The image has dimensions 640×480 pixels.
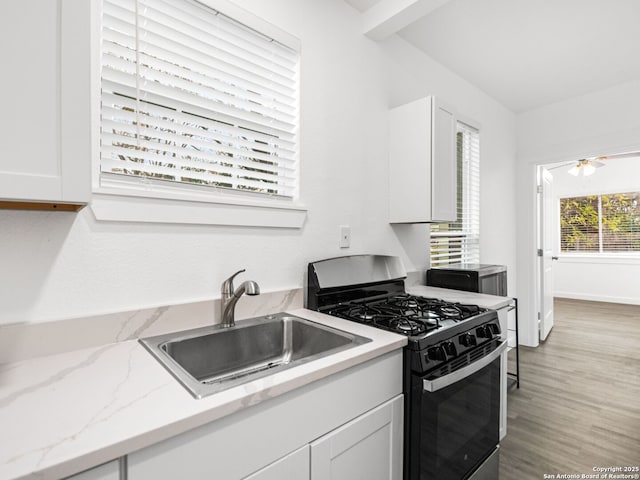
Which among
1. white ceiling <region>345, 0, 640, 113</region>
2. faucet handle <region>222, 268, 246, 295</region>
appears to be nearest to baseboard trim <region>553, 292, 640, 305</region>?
white ceiling <region>345, 0, 640, 113</region>

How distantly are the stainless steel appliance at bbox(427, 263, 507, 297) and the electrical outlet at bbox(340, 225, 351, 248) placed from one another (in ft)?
2.87

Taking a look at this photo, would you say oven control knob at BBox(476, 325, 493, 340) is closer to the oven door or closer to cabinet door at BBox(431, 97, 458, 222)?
the oven door

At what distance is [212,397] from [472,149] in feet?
9.57

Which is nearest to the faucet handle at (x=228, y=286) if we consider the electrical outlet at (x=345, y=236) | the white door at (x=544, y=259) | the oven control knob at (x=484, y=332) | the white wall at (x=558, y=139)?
the electrical outlet at (x=345, y=236)

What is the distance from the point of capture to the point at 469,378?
4.70ft

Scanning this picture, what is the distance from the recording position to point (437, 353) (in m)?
1.31

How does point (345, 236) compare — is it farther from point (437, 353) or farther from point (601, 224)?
point (601, 224)

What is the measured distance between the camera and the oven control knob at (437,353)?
50.9 inches

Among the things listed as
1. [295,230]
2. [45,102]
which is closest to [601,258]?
[295,230]

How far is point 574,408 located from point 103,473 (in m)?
2.95

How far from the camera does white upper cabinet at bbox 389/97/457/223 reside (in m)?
2.06

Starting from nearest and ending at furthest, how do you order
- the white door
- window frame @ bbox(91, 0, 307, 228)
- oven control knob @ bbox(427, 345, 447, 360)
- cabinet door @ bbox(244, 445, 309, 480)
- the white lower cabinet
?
the white lower cabinet → cabinet door @ bbox(244, 445, 309, 480) → window frame @ bbox(91, 0, 307, 228) → oven control knob @ bbox(427, 345, 447, 360) → the white door

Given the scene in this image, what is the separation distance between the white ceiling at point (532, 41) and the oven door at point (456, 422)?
6.12 ft

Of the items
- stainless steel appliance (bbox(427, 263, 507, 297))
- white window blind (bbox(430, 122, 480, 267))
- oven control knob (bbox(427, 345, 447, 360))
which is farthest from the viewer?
white window blind (bbox(430, 122, 480, 267))
